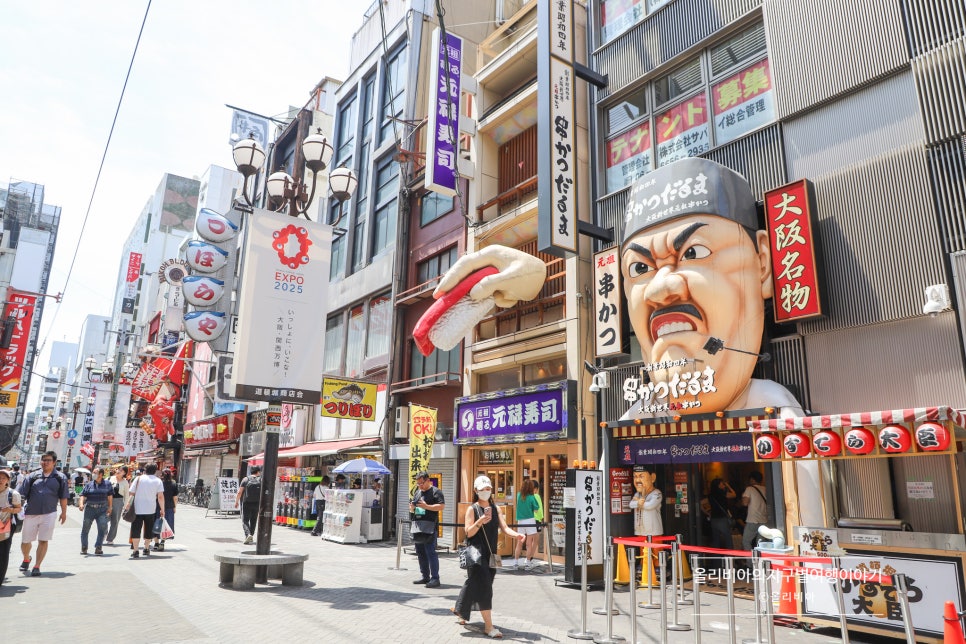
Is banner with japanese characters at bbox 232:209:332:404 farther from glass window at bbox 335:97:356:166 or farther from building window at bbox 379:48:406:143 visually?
glass window at bbox 335:97:356:166

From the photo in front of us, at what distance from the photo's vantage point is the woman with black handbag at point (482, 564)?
7.81 m

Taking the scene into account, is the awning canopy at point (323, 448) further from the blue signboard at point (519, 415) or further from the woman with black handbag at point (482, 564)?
the woman with black handbag at point (482, 564)

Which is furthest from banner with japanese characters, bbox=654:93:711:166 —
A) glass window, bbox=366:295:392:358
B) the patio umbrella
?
glass window, bbox=366:295:392:358

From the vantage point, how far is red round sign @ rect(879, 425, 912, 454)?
7691 millimetres

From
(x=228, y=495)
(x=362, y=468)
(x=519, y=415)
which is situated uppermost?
(x=519, y=415)

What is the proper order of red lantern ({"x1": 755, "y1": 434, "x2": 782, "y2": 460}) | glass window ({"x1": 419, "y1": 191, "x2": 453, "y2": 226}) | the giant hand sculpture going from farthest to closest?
glass window ({"x1": 419, "y1": 191, "x2": 453, "y2": 226}) < the giant hand sculpture < red lantern ({"x1": 755, "y1": 434, "x2": 782, "y2": 460})

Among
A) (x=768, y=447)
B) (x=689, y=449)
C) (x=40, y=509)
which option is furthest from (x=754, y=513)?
(x=40, y=509)

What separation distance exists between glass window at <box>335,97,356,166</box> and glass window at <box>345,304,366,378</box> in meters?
8.25

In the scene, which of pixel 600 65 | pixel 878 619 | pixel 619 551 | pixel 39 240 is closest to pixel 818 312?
pixel 878 619

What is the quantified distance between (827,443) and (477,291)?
9248 mm

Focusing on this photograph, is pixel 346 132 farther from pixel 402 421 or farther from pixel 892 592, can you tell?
pixel 892 592

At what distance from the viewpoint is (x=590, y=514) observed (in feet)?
37.2

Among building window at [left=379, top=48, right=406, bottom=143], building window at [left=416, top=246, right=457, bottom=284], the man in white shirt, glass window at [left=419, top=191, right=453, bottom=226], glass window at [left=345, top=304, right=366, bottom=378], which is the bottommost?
the man in white shirt

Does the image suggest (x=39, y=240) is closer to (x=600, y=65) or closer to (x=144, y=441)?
(x=144, y=441)
